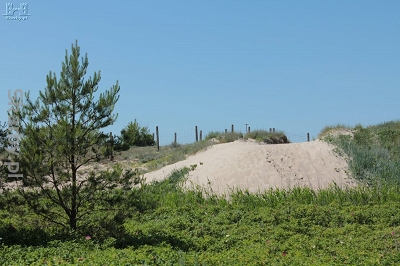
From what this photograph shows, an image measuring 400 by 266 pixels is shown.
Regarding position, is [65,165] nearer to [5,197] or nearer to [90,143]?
[90,143]

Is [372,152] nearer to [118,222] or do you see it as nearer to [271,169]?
[271,169]

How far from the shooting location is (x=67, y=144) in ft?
25.0

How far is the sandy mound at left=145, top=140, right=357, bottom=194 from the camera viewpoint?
13500mm

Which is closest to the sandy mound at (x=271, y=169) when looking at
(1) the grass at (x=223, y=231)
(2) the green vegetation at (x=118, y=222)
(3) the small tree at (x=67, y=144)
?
(1) the grass at (x=223, y=231)

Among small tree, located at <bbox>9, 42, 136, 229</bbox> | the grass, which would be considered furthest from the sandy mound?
small tree, located at <bbox>9, 42, 136, 229</bbox>

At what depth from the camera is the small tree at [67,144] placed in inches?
302

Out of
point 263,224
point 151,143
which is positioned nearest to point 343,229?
point 263,224

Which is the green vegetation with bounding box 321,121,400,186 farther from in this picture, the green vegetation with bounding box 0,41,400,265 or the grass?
the green vegetation with bounding box 0,41,400,265

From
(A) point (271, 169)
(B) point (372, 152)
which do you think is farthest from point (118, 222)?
(B) point (372, 152)

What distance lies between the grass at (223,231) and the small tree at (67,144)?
1.12 ft

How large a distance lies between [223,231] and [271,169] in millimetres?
6022

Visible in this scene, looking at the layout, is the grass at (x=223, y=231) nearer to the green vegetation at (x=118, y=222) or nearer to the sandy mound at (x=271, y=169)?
the green vegetation at (x=118, y=222)

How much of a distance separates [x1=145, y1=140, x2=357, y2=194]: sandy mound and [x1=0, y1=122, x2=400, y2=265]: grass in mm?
1065

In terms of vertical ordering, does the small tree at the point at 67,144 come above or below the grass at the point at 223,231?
above
